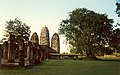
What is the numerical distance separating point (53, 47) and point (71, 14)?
24.4 metres

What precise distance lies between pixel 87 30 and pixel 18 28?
1417 centimetres

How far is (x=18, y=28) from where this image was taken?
6575cm

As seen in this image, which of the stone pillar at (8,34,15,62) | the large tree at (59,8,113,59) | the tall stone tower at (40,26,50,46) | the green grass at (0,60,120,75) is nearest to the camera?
the green grass at (0,60,120,75)

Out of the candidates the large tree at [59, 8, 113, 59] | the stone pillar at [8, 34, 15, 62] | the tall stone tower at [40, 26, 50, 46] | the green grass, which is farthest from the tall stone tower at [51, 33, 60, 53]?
the green grass

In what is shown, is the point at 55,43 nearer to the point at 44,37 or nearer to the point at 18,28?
the point at 44,37

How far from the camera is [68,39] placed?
6569 cm

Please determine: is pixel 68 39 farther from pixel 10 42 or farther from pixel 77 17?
pixel 10 42

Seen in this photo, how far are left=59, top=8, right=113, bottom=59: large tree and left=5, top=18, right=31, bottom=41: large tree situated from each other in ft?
24.0

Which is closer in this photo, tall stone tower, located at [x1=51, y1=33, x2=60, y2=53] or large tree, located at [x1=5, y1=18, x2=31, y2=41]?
large tree, located at [x1=5, y1=18, x2=31, y2=41]

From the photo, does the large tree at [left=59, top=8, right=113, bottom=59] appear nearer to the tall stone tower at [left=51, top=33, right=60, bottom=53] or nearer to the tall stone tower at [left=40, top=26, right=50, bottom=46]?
the tall stone tower at [left=51, top=33, right=60, bottom=53]

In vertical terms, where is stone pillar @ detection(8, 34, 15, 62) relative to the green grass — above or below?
above

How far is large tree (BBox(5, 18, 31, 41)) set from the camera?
6512cm

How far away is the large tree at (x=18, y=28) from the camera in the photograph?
65.1m

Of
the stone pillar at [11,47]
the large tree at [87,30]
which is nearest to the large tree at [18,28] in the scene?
the large tree at [87,30]
